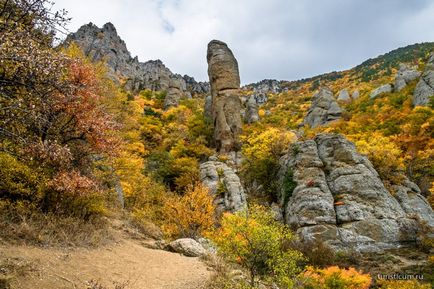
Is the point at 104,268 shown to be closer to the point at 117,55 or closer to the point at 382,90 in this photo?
the point at 382,90

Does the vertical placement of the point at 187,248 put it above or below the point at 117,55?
below

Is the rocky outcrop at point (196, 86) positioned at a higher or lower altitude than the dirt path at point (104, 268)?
higher

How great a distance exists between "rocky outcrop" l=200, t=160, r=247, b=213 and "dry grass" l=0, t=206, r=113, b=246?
1574 centimetres

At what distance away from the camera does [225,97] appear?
132 ft

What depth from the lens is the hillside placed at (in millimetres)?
7230

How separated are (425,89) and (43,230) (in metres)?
45.1

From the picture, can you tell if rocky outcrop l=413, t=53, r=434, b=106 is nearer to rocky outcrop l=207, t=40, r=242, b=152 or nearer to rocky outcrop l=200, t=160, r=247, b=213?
rocky outcrop l=207, t=40, r=242, b=152

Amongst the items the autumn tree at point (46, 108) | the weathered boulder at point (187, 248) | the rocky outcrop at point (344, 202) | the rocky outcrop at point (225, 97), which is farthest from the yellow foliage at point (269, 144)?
the autumn tree at point (46, 108)

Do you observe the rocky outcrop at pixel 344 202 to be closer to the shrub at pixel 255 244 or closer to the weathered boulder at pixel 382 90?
the shrub at pixel 255 244

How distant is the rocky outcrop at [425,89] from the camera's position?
39594 millimetres

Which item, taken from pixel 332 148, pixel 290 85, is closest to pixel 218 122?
pixel 332 148

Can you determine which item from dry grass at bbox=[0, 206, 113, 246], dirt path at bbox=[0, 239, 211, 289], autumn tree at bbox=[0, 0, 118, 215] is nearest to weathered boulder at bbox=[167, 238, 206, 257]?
dirt path at bbox=[0, 239, 211, 289]

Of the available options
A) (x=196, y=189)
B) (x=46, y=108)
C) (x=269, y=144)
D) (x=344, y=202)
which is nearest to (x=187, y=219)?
(x=196, y=189)

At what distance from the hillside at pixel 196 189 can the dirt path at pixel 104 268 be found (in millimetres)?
53
